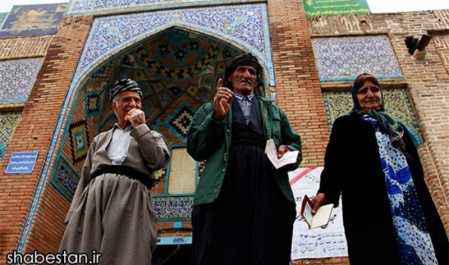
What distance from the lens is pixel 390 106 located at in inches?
212

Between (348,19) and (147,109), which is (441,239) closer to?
(348,19)

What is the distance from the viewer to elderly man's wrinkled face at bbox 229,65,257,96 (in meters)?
2.40

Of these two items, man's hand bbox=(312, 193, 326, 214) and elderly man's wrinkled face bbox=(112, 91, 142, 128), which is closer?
man's hand bbox=(312, 193, 326, 214)

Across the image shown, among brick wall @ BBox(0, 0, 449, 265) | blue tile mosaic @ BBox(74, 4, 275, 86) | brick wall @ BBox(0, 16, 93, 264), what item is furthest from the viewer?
blue tile mosaic @ BBox(74, 4, 275, 86)

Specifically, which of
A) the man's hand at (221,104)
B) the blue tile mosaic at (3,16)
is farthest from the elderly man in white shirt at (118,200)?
the blue tile mosaic at (3,16)

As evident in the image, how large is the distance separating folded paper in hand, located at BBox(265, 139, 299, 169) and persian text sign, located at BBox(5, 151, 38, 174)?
403cm

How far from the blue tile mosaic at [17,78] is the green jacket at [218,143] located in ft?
15.6

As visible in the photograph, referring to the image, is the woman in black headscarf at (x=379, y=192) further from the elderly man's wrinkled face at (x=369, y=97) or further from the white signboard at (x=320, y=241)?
the white signboard at (x=320, y=241)

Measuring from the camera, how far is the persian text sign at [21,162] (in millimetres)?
4961

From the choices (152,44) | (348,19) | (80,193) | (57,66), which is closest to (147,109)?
(152,44)

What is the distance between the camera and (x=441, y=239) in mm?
1957

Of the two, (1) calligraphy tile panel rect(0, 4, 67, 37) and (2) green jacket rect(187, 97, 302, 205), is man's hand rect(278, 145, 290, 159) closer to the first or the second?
(2) green jacket rect(187, 97, 302, 205)

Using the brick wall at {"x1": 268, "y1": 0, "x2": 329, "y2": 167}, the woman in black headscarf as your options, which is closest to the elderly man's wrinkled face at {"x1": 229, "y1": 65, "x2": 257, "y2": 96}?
the woman in black headscarf

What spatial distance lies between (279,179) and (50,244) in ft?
13.1
